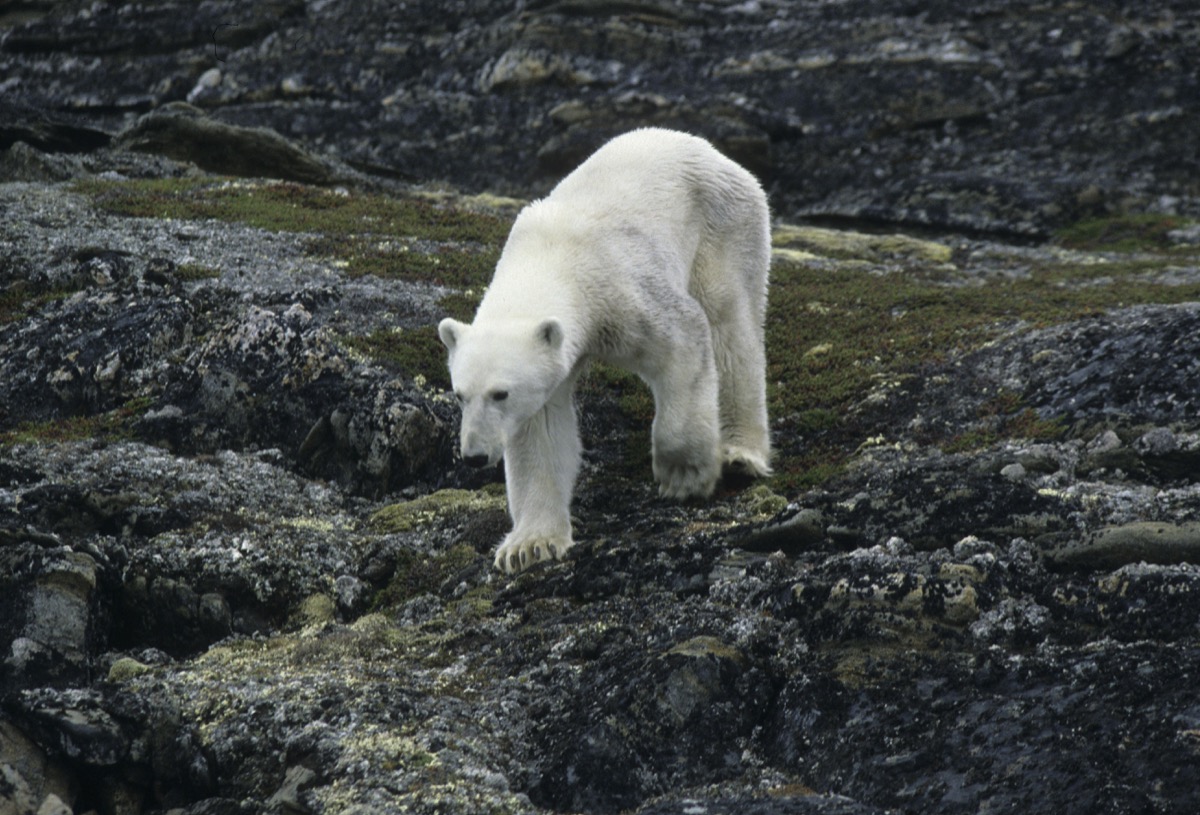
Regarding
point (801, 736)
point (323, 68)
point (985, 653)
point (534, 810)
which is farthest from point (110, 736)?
point (323, 68)

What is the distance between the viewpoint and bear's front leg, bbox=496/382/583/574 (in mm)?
7680

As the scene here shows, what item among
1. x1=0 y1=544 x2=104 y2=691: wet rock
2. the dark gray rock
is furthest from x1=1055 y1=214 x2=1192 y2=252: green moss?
x1=0 y1=544 x2=104 y2=691: wet rock

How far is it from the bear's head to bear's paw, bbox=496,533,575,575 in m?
0.91

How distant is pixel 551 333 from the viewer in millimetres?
7027

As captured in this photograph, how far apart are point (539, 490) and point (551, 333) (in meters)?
1.29

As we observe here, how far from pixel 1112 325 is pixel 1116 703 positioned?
244 inches

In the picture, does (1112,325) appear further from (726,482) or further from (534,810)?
(534,810)

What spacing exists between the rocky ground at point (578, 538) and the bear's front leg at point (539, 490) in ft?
0.65

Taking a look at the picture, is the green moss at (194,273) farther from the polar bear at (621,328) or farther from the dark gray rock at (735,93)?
the dark gray rock at (735,93)

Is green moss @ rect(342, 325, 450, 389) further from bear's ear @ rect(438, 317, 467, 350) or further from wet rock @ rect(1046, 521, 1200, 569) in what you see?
wet rock @ rect(1046, 521, 1200, 569)

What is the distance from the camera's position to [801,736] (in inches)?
204

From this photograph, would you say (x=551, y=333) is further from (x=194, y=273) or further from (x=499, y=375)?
(x=194, y=273)

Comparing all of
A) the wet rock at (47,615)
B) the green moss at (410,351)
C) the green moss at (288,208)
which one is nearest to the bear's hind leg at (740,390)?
the green moss at (410,351)

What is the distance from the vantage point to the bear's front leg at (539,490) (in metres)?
7.68
